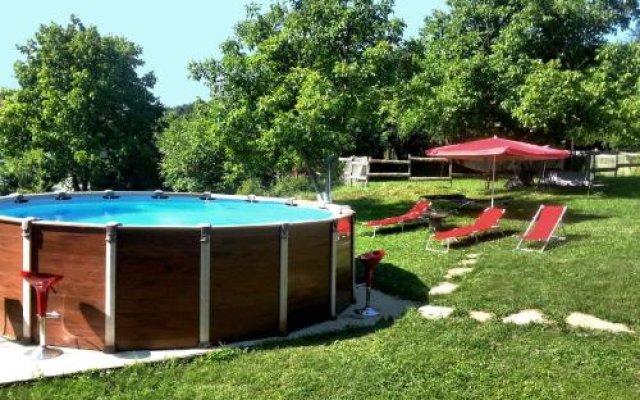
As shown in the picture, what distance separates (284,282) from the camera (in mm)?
7789

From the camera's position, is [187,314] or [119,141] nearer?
[187,314]

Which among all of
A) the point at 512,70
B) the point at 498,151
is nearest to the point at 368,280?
the point at 498,151

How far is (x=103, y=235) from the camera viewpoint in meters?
6.93

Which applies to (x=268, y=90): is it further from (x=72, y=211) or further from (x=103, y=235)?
(x=103, y=235)

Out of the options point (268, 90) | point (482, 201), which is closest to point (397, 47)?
point (268, 90)

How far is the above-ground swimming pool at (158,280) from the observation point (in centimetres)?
699

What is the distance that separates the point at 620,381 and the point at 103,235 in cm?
560

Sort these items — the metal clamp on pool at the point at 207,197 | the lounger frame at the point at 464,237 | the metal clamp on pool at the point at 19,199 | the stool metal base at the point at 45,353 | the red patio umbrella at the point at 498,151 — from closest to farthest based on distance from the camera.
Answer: the stool metal base at the point at 45,353 < the metal clamp on pool at the point at 19,199 < the lounger frame at the point at 464,237 < the metal clamp on pool at the point at 207,197 < the red patio umbrella at the point at 498,151

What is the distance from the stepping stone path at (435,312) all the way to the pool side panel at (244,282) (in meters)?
2.17

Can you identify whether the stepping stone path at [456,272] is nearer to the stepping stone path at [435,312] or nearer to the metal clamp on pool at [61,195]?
the stepping stone path at [435,312]

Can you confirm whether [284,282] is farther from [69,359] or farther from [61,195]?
[61,195]

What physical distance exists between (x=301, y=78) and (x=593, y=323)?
11631 millimetres

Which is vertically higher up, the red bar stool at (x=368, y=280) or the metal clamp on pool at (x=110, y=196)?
the metal clamp on pool at (x=110, y=196)

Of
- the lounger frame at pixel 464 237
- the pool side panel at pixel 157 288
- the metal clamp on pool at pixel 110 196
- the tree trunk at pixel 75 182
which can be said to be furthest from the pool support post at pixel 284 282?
the tree trunk at pixel 75 182
